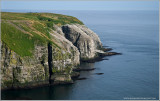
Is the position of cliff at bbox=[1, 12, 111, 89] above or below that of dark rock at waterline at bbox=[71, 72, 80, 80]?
above

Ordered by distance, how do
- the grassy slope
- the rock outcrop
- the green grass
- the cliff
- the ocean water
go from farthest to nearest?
the rock outcrop → the grassy slope → the green grass → the cliff → the ocean water

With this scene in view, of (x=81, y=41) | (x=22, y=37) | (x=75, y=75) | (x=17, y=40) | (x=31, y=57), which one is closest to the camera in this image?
(x=31, y=57)

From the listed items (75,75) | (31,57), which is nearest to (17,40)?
(31,57)

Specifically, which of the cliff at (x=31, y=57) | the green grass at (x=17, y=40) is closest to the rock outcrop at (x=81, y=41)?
the cliff at (x=31, y=57)

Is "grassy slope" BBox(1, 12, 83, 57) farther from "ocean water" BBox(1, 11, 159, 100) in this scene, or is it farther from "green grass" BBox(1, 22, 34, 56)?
"ocean water" BBox(1, 11, 159, 100)

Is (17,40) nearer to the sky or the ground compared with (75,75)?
nearer to the sky

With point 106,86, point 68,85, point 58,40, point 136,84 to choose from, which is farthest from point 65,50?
point 136,84

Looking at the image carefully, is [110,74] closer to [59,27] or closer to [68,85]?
[68,85]

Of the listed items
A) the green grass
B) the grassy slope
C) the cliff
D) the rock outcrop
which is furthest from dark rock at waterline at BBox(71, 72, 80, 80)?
the rock outcrop

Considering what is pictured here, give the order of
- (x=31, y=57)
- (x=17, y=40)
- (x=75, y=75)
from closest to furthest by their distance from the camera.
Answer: (x=31, y=57) → (x=17, y=40) → (x=75, y=75)

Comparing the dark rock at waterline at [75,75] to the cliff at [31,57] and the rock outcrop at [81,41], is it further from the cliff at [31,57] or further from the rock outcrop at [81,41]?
the rock outcrop at [81,41]

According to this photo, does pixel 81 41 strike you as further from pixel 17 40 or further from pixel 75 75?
pixel 17 40
